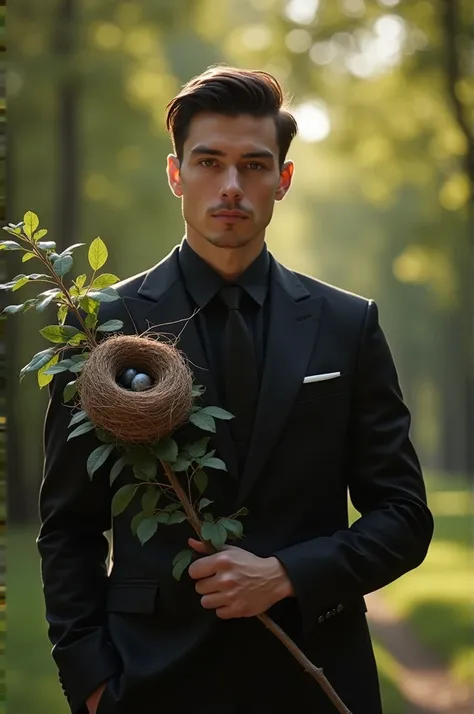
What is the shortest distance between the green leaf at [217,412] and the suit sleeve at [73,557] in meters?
0.48

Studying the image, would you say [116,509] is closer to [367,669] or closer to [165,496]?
[165,496]

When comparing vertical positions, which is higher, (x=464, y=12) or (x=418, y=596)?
(x=464, y=12)

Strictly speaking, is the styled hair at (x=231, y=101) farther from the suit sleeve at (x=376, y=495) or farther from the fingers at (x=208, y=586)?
the fingers at (x=208, y=586)

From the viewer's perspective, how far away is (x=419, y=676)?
431 inches

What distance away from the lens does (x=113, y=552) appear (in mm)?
3605

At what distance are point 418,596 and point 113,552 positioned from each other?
11929mm

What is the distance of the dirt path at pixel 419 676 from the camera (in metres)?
9.90

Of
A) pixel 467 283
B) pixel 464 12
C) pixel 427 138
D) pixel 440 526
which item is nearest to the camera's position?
pixel 464 12

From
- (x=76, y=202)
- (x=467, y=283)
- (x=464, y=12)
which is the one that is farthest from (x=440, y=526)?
(x=464, y=12)

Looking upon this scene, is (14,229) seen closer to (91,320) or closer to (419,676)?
(91,320)

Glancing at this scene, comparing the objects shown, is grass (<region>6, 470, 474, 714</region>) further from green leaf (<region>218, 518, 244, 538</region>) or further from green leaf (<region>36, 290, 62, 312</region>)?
green leaf (<region>36, 290, 62, 312</region>)

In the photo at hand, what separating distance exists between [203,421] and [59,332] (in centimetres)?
52

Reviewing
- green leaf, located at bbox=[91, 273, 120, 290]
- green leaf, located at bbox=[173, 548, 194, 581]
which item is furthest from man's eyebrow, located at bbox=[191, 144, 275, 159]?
green leaf, located at bbox=[173, 548, 194, 581]

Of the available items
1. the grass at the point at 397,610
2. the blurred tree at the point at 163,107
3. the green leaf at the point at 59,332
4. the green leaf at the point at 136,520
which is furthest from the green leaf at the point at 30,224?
the blurred tree at the point at 163,107
